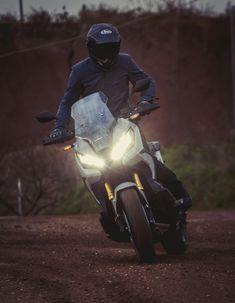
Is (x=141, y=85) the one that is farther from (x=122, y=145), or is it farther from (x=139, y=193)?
(x=139, y=193)

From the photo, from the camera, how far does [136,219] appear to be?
8094 mm

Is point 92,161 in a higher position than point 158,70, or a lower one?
higher

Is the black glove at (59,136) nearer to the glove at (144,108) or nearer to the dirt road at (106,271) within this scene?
the glove at (144,108)

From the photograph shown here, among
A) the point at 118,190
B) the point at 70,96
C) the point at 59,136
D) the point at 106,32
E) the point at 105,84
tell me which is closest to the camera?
the point at 118,190

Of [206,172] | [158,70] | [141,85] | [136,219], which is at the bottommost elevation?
[158,70]

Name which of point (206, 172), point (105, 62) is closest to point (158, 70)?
point (206, 172)

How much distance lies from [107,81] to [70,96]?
45cm

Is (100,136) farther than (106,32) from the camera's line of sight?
No

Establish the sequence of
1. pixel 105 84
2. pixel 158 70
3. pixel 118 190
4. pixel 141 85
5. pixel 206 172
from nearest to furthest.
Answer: pixel 118 190
pixel 141 85
pixel 105 84
pixel 206 172
pixel 158 70

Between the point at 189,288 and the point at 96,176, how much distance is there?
1.93m

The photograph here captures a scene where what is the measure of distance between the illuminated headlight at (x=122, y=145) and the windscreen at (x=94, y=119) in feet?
0.30

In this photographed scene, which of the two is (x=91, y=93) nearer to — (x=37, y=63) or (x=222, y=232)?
(x=222, y=232)

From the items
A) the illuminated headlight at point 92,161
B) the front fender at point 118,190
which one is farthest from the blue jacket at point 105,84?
the front fender at point 118,190

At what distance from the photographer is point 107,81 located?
360 inches
